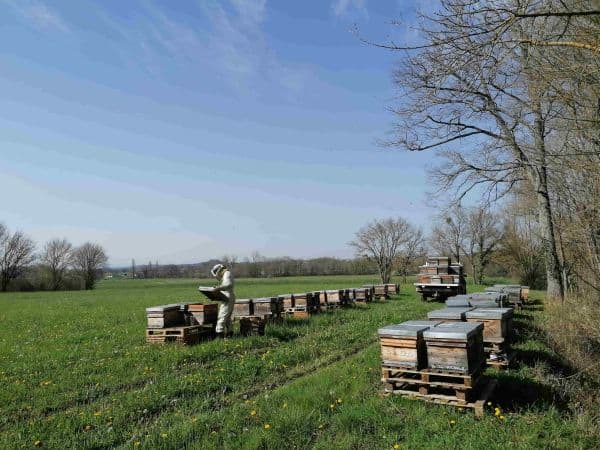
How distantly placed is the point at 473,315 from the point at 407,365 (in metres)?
3.11

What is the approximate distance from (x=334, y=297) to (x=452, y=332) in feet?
46.1

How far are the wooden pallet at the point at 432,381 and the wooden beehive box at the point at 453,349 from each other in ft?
0.30

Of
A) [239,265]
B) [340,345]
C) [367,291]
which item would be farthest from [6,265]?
[340,345]

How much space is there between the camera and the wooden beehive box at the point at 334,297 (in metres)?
20.7

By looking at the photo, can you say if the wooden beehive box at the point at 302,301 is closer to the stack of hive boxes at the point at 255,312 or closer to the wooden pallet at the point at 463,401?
the stack of hive boxes at the point at 255,312

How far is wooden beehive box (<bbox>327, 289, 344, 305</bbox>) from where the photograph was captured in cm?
2069

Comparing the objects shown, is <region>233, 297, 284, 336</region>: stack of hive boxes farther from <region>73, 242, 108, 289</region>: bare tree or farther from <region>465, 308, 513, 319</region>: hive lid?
<region>73, 242, 108, 289</region>: bare tree

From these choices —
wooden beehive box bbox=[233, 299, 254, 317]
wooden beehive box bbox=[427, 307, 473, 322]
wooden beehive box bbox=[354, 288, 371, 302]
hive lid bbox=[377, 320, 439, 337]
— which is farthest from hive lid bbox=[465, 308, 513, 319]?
wooden beehive box bbox=[354, 288, 371, 302]

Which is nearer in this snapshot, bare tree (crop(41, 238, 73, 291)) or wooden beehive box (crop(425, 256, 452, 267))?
wooden beehive box (crop(425, 256, 452, 267))

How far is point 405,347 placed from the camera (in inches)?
282

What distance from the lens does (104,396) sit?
7809 millimetres

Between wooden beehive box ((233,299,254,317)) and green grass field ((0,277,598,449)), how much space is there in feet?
7.67

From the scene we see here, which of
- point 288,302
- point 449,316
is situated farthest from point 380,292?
point 449,316

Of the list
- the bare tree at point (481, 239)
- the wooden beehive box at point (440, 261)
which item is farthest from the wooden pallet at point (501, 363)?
the bare tree at point (481, 239)
